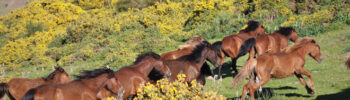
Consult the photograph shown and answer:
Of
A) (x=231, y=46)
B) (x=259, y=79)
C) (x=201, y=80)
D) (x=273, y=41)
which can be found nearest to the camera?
(x=259, y=79)

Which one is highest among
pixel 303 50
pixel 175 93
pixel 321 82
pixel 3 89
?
pixel 175 93

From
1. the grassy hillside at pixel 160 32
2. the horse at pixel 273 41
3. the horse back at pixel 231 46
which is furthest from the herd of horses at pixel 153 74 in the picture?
the grassy hillside at pixel 160 32

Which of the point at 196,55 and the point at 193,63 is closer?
the point at 193,63

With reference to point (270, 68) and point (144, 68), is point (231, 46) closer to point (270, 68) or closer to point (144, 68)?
point (270, 68)

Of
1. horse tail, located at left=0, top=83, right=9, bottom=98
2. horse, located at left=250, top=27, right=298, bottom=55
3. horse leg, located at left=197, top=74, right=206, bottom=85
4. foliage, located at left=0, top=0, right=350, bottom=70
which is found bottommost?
foliage, located at left=0, top=0, right=350, bottom=70

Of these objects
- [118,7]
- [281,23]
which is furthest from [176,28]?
[118,7]

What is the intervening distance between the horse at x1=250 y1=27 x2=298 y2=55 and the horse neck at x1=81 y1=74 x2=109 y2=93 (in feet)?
19.5

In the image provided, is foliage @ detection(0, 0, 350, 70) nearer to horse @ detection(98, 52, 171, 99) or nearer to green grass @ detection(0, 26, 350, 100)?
green grass @ detection(0, 26, 350, 100)

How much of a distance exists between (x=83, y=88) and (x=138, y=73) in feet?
4.59

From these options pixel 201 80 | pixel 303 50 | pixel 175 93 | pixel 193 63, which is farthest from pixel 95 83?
pixel 303 50

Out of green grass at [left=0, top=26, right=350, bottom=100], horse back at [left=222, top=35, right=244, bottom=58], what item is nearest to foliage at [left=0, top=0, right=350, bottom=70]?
green grass at [left=0, top=26, right=350, bottom=100]

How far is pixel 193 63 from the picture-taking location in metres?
8.00

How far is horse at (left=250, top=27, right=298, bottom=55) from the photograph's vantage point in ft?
35.0

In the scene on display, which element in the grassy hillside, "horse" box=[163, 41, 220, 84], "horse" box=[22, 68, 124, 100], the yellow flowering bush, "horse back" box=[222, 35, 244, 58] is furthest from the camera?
the grassy hillside
